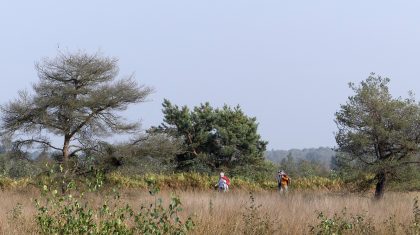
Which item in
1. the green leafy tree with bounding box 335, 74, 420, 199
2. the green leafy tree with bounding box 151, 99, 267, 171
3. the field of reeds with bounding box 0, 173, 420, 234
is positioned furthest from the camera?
the green leafy tree with bounding box 151, 99, 267, 171

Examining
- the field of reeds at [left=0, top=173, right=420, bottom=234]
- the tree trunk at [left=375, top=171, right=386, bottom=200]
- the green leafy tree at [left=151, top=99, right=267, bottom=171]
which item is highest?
the green leafy tree at [left=151, top=99, right=267, bottom=171]

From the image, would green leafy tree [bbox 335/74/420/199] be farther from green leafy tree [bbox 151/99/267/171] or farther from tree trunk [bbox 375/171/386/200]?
green leafy tree [bbox 151/99/267/171]

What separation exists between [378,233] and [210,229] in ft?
9.71

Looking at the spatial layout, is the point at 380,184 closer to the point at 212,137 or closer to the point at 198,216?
the point at 198,216

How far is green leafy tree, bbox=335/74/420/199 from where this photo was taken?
1761 cm

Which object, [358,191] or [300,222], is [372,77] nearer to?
[358,191]

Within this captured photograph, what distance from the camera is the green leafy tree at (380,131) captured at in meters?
17.6

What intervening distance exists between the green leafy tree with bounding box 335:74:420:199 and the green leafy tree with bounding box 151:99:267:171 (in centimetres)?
1468

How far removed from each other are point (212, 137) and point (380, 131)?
16.9 meters

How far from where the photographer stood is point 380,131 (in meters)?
17.6

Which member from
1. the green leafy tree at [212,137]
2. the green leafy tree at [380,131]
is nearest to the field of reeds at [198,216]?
the green leafy tree at [380,131]

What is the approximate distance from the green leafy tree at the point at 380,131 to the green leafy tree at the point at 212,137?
14684 mm

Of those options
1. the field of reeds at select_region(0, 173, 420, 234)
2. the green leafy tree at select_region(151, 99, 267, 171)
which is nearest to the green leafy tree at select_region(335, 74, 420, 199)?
the field of reeds at select_region(0, 173, 420, 234)

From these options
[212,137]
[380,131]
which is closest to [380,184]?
[380,131]
